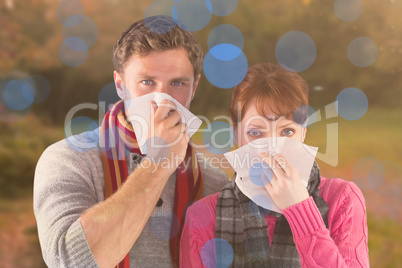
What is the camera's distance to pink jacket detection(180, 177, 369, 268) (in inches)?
42.3

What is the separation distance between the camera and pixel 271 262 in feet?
4.02

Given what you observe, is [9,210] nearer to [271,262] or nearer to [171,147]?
[171,147]

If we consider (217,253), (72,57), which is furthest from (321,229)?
(72,57)

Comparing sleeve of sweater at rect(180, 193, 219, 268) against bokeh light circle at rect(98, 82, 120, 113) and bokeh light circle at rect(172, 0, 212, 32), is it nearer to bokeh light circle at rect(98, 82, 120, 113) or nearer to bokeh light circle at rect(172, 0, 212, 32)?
bokeh light circle at rect(98, 82, 120, 113)

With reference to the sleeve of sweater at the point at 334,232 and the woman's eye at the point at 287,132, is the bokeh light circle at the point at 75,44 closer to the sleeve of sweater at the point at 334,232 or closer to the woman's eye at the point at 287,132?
the woman's eye at the point at 287,132

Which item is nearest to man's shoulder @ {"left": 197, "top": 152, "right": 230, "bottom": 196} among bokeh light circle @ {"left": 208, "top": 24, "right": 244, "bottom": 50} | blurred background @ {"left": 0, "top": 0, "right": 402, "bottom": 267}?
blurred background @ {"left": 0, "top": 0, "right": 402, "bottom": 267}

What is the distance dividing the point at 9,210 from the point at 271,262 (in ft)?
4.47

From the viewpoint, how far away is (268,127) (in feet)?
3.95

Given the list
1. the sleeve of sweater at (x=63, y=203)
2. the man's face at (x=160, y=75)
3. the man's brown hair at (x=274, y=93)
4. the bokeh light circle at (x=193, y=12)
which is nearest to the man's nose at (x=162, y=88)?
the man's face at (x=160, y=75)

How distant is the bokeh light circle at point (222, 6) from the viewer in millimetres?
1820

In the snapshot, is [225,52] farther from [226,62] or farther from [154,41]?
[154,41]

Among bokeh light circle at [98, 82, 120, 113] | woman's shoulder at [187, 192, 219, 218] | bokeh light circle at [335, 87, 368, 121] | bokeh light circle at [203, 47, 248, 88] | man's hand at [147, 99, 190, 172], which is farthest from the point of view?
bokeh light circle at [335, 87, 368, 121]

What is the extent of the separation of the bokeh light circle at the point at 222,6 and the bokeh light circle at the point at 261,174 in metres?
0.90

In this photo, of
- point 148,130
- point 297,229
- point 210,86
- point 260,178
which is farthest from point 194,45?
point 297,229
